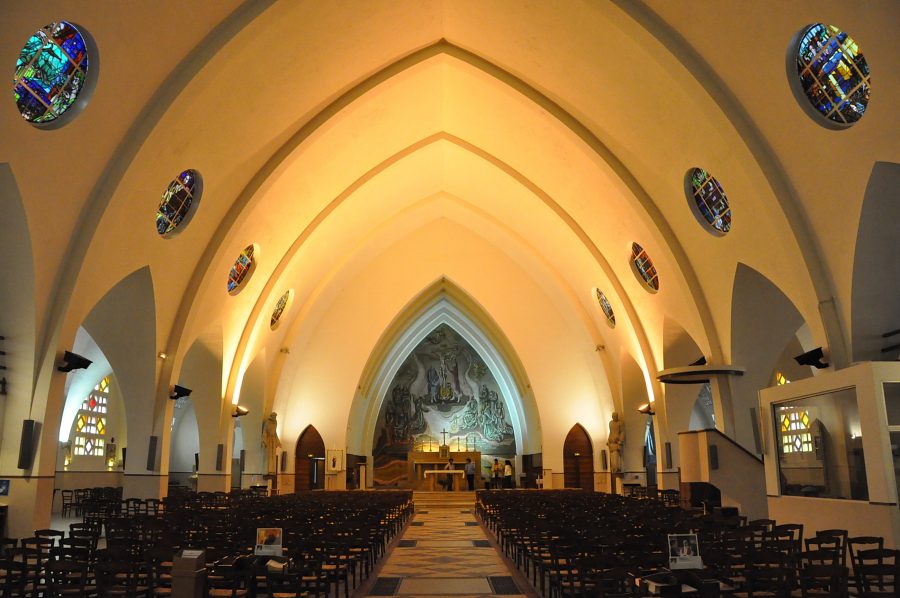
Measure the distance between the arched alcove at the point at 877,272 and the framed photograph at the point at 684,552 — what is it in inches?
283

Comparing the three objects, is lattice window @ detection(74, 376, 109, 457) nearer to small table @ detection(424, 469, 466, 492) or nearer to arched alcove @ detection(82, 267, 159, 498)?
arched alcove @ detection(82, 267, 159, 498)

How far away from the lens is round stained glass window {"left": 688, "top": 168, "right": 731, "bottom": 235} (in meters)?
14.7

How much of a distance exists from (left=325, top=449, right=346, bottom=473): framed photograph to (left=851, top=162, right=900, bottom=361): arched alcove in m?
20.8

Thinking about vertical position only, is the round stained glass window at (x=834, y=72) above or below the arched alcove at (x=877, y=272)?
above

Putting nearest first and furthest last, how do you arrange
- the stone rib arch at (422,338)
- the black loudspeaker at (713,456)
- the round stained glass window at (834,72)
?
1. the round stained glass window at (834,72)
2. the black loudspeaker at (713,456)
3. the stone rib arch at (422,338)

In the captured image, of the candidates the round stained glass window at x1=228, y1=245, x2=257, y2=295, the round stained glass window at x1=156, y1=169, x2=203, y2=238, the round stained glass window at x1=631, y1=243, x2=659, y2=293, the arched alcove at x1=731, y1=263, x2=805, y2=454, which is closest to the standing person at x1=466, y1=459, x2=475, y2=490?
the round stained glass window at x1=631, y1=243, x2=659, y2=293

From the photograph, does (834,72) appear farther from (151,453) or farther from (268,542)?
(151,453)

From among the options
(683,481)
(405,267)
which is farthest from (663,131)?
(405,267)

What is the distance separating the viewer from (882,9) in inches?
341

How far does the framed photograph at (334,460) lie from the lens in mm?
28703

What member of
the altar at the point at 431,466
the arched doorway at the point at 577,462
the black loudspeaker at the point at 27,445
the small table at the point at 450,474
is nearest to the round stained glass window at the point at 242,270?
the black loudspeaker at the point at 27,445

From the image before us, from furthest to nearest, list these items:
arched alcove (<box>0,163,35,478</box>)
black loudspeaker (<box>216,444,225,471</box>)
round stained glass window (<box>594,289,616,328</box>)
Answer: round stained glass window (<box>594,289,616,328</box>), black loudspeaker (<box>216,444,225,471</box>), arched alcove (<box>0,163,35,478</box>)

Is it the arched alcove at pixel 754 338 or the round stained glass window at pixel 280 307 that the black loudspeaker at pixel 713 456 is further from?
the round stained glass window at pixel 280 307

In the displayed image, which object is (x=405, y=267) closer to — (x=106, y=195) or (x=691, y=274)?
(x=691, y=274)
